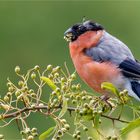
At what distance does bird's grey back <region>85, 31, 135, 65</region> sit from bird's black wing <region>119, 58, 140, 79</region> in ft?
0.10

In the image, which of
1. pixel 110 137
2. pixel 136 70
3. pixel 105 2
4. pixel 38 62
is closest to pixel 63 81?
pixel 110 137

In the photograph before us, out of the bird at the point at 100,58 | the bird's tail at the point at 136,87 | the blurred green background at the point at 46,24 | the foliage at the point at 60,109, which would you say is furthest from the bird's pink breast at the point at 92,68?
the blurred green background at the point at 46,24

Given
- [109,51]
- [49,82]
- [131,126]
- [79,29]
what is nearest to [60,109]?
[49,82]

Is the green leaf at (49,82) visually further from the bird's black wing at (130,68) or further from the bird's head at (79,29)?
the bird's head at (79,29)

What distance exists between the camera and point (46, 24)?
1518 centimetres

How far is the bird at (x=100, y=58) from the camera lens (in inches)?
153

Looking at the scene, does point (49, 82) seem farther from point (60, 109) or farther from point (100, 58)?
point (100, 58)

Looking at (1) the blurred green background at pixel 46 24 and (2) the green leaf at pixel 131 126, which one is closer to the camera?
(2) the green leaf at pixel 131 126

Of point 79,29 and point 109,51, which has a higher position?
point 79,29

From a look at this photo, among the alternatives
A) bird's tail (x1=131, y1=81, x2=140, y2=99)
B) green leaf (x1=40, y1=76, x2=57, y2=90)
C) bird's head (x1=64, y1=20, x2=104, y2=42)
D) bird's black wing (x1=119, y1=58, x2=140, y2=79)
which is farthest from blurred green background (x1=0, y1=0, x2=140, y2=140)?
green leaf (x1=40, y1=76, x2=57, y2=90)

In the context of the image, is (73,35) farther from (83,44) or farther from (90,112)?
(90,112)

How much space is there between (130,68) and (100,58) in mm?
265

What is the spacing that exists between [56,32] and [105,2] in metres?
1.94

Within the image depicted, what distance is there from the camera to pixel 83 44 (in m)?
4.15
